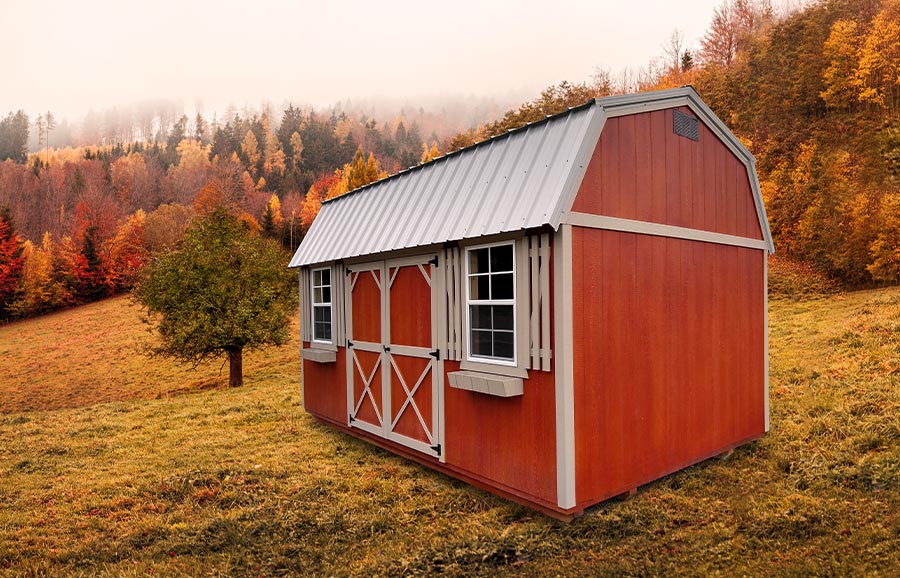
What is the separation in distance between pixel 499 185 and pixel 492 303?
4.30 feet

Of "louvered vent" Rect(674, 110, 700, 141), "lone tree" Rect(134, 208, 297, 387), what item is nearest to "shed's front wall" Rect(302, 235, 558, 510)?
"louvered vent" Rect(674, 110, 700, 141)

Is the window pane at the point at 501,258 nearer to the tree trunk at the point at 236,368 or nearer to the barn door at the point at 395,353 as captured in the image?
the barn door at the point at 395,353

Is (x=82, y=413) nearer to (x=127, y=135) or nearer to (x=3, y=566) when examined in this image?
(x=3, y=566)

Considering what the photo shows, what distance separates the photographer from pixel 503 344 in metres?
5.50

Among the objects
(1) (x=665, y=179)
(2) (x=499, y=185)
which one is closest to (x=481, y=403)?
(2) (x=499, y=185)

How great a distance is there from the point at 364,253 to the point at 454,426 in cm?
278

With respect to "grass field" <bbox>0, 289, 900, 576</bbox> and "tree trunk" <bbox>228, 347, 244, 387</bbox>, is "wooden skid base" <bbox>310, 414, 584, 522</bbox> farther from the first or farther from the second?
"tree trunk" <bbox>228, 347, 244, 387</bbox>

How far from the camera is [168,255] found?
47.5 ft

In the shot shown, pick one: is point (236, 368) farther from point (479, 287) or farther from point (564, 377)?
point (564, 377)

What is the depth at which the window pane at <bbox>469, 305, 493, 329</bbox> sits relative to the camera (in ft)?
18.7

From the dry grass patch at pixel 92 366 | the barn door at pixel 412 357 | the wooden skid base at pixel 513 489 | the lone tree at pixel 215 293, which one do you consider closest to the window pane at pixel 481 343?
the barn door at pixel 412 357

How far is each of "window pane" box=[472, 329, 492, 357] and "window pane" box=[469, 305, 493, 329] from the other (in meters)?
0.07

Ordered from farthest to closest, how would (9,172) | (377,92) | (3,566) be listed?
(377,92)
(9,172)
(3,566)

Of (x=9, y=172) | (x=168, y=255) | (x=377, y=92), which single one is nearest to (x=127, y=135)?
(x=9, y=172)
